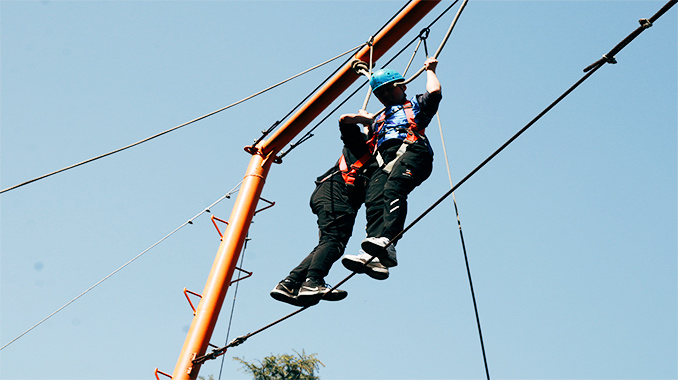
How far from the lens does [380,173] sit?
549 cm

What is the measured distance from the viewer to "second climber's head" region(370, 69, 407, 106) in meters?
5.66

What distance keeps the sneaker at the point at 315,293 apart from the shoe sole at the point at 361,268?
19.3 inches

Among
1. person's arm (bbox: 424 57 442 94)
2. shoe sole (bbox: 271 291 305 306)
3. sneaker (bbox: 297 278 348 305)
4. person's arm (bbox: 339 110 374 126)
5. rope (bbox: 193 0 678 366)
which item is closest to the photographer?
rope (bbox: 193 0 678 366)

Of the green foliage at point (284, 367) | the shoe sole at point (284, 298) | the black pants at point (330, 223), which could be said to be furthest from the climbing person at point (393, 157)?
the green foliage at point (284, 367)

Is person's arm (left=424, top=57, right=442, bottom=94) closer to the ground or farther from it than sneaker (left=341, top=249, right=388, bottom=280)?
farther from it

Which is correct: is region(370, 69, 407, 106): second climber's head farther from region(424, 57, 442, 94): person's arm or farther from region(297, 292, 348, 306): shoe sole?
region(297, 292, 348, 306): shoe sole

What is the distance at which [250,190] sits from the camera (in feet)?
21.4

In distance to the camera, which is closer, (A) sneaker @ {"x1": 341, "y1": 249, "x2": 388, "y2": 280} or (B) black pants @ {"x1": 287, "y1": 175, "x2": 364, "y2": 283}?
(A) sneaker @ {"x1": 341, "y1": 249, "x2": 388, "y2": 280}

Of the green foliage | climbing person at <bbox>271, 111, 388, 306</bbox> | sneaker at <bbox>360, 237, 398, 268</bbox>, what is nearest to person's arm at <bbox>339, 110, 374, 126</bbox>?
climbing person at <bbox>271, 111, 388, 306</bbox>

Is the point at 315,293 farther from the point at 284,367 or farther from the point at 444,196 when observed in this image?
the point at 284,367

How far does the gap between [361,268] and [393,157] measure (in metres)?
0.98

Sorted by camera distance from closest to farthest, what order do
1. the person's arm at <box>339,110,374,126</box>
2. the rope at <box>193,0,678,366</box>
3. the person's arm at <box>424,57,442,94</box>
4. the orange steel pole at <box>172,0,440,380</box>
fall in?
the rope at <box>193,0,678,366</box>
the person's arm at <box>424,57,442,94</box>
the person's arm at <box>339,110,374,126</box>
the orange steel pole at <box>172,0,440,380</box>

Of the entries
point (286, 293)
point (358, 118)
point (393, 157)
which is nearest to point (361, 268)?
point (286, 293)

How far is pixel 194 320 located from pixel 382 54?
2.76 metres
